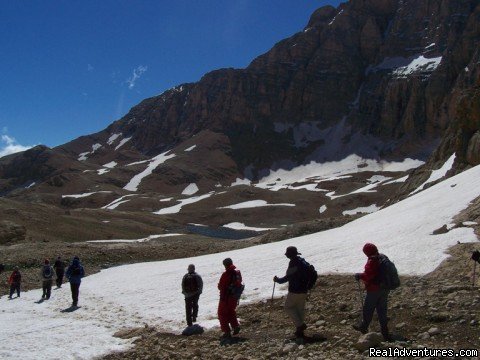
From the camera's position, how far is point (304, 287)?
11406 mm

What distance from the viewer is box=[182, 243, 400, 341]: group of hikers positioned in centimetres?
1017

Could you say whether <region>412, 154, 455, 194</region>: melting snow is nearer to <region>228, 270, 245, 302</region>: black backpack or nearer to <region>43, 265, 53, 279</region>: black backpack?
<region>43, 265, 53, 279</region>: black backpack

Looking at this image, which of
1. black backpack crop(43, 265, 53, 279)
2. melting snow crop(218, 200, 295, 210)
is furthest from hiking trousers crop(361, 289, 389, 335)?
melting snow crop(218, 200, 295, 210)

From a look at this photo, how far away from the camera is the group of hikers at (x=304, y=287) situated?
10172 mm

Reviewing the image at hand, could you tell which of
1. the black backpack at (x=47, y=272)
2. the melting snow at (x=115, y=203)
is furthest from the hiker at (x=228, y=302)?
the melting snow at (x=115, y=203)

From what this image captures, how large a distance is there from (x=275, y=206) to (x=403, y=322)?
123259 mm

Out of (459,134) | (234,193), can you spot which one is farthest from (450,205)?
(234,193)

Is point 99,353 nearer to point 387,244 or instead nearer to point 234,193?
point 387,244

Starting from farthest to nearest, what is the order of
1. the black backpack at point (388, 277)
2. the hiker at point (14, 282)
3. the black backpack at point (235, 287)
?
the hiker at point (14, 282), the black backpack at point (235, 287), the black backpack at point (388, 277)

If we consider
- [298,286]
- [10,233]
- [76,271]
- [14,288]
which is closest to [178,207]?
[10,233]

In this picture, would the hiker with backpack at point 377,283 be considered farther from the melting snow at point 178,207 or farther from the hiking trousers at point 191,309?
the melting snow at point 178,207

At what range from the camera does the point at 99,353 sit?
12648 mm

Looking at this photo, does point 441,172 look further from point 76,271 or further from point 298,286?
point 298,286

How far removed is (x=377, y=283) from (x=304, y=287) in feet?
6.14
